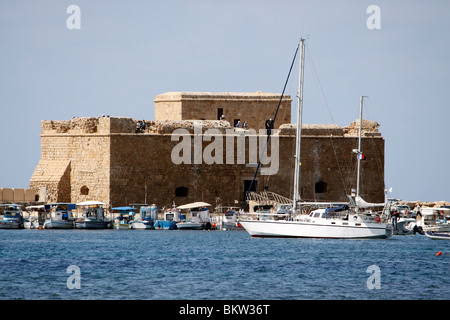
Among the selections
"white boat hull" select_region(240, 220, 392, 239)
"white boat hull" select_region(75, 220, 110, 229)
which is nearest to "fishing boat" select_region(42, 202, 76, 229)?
"white boat hull" select_region(75, 220, 110, 229)

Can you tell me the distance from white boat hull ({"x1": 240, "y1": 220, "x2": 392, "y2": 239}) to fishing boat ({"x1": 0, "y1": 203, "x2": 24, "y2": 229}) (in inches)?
473

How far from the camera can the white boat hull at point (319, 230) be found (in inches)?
1283

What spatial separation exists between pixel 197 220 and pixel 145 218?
204 centimetres

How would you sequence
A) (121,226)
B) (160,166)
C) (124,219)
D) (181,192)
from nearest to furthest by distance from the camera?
(121,226) → (124,219) → (160,166) → (181,192)

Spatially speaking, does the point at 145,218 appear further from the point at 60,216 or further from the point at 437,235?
the point at 437,235

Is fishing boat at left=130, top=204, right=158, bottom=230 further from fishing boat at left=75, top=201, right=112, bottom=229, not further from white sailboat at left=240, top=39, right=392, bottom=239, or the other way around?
white sailboat at left=240, top=39, right=392, bottom=239

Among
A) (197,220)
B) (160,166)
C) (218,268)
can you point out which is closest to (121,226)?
(160,166)

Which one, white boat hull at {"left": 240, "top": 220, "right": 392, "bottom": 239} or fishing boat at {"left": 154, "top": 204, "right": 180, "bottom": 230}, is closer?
white boat hull at {"left": 240, "top": 220, "right": 392, "bottom": 239}

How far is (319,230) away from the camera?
3272 cm

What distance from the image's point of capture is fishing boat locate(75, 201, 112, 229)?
4019cm

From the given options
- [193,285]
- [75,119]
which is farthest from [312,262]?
[75,119]

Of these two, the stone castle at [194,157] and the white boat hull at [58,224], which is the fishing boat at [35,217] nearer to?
the white boat hull at [58,224]

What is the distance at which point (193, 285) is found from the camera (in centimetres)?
2288

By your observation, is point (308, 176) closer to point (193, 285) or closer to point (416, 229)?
point (416, 229)
